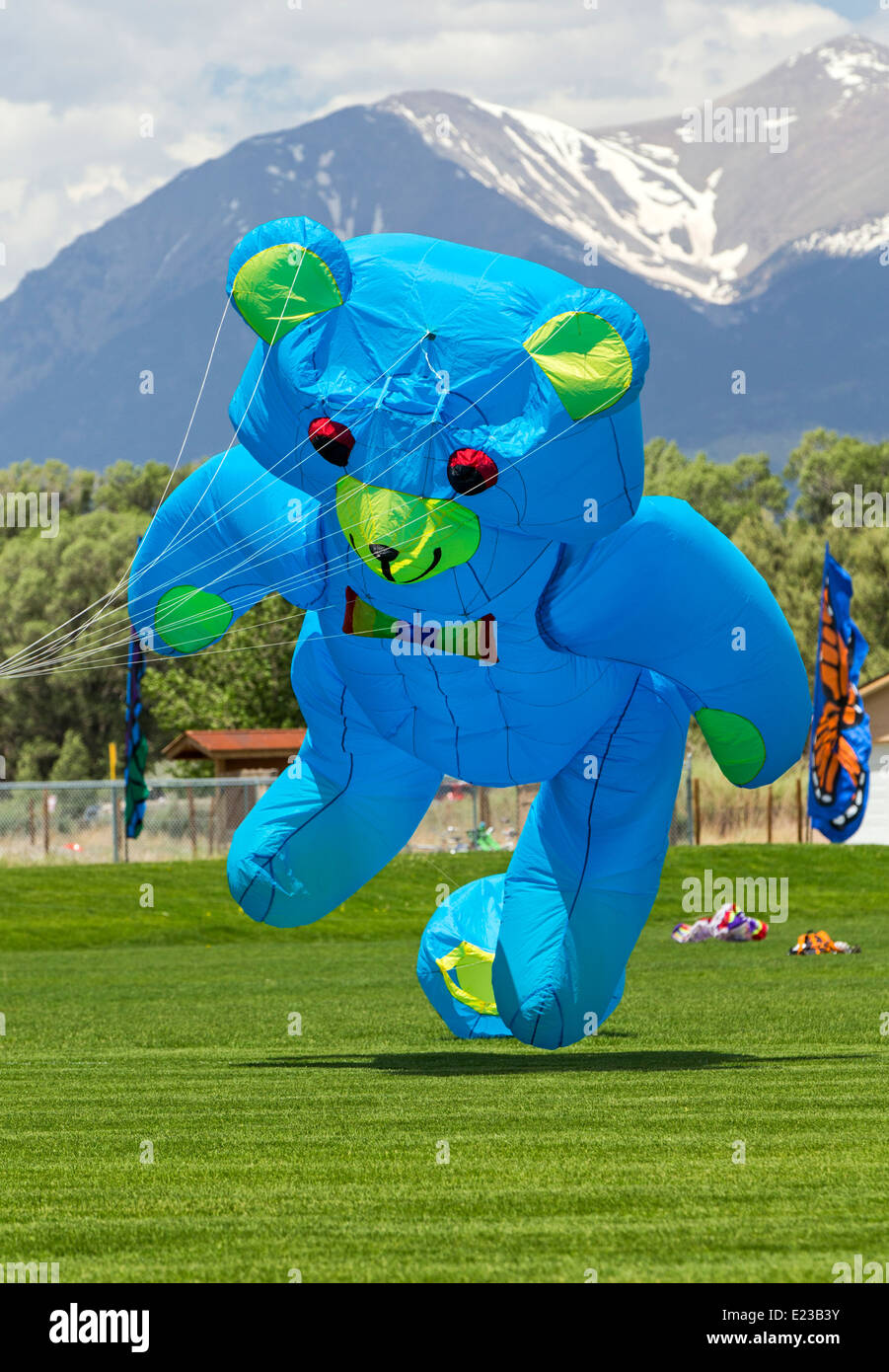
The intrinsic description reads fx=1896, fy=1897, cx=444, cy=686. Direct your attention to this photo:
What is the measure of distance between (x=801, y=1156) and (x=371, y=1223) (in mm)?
2115

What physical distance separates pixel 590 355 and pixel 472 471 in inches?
33.0

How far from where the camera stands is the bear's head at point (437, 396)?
9.62 metres

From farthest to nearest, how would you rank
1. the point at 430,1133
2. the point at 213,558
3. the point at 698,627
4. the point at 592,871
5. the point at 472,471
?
the point at 213,558 < the point at 592,871 < the point at 698,627 < the point at 472,471 < the point at 430,1133

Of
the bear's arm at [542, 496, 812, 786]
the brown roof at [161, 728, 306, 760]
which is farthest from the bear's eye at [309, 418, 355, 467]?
the brown roof at [161, 728, 306, 760]

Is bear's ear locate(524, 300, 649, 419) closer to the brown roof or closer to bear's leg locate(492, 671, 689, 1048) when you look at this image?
bear's leg locate(492, 671, 689, 1048)

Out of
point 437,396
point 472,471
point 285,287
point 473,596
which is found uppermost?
point 285,287

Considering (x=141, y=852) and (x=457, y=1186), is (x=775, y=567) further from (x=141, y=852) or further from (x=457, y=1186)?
(x=457, y=1186)

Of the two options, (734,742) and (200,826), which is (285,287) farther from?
(200,826)

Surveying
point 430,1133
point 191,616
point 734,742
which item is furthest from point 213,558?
point 430,1133

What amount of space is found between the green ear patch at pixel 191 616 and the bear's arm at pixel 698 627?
2.40 metres

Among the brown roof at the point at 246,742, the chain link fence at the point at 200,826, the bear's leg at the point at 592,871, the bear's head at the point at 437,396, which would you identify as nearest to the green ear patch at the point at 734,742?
the bear's leg at the point at 592,871

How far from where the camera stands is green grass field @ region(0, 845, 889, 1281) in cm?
609

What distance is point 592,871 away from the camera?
36.6 ft

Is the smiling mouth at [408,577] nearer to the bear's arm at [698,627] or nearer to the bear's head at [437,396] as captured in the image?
the bear's head at [437,396]
